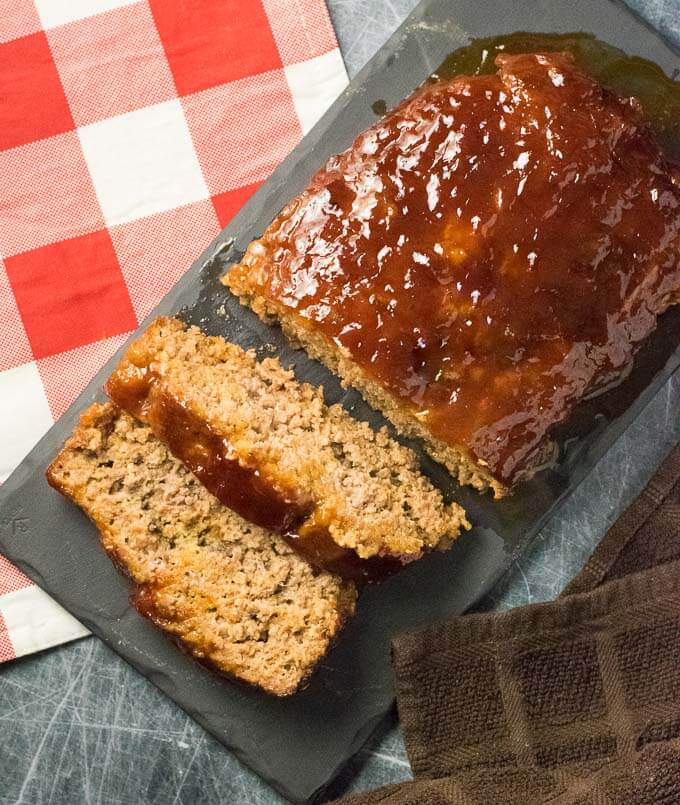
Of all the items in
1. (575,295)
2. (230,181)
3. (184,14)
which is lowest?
(575,295)

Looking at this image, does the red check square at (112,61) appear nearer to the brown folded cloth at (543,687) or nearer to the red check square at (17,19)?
the red check square at (17,19)

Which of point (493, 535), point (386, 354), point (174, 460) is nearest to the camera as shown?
point (386, 354)

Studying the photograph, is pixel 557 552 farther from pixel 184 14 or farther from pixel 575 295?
pixel 184 14

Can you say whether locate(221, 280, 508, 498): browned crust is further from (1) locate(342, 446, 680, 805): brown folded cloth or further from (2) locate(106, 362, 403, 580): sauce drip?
(1) locate(342, 446, 680, 805): brown folded cloth

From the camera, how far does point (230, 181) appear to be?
4.76 metres

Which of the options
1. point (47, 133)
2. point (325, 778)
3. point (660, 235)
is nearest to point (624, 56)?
A: point (660, 235)

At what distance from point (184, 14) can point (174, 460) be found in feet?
7.60

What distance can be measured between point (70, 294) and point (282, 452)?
4.97 ft

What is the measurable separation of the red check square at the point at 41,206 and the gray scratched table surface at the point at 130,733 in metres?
2.06

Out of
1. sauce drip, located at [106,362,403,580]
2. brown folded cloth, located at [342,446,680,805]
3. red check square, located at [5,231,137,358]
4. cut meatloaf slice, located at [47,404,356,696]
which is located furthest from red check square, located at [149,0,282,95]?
brown folded cloth, located at [342,446,680,805]

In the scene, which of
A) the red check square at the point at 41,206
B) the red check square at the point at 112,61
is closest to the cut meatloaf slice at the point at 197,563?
the red check square at the point at 41,206

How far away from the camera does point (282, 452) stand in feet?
13.2

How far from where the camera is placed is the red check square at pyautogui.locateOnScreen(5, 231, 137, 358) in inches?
185

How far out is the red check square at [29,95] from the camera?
4762mm
